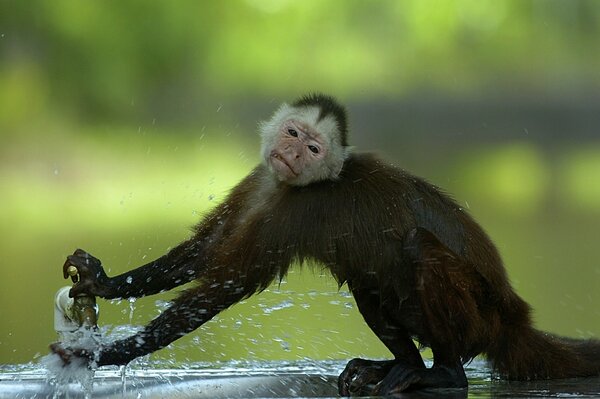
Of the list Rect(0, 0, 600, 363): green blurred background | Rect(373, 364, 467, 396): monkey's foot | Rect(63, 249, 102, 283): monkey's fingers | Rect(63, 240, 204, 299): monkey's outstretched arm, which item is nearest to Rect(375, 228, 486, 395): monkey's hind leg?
Rect(373, 364, 467, 396): monkey's foot

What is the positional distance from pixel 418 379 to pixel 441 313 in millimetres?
294

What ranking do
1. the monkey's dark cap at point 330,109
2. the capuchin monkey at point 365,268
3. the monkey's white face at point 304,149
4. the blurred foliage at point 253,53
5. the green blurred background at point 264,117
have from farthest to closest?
1. the blurred foliage at point 253,53
2. the green blurred background at point 264,117
3. the monkey's dark cap at point 330,109
4. the monkey's white face at point 304,149
5. the capuchin monkey at point 365,268

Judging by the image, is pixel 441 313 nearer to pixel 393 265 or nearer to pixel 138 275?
pixel 393 265

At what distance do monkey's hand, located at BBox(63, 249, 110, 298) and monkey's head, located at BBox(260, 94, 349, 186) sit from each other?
83 cm

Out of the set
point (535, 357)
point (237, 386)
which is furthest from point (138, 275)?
point (535, 357)

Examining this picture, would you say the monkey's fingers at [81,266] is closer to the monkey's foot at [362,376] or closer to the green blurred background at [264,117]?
the monkey's foot at [362,376]

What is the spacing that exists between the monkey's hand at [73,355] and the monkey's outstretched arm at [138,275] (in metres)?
0.26

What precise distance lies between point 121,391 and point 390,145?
4.13 metres

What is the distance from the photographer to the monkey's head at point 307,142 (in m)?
4.66

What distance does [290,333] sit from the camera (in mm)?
8273

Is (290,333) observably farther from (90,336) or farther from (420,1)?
(90,336)

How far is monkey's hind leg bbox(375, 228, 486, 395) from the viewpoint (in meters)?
4.30

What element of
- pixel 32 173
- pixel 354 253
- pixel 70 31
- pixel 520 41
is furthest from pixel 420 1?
pixel 354 253

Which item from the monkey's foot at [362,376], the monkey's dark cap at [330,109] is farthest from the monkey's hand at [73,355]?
the monkey's dark cap at [330,109]
